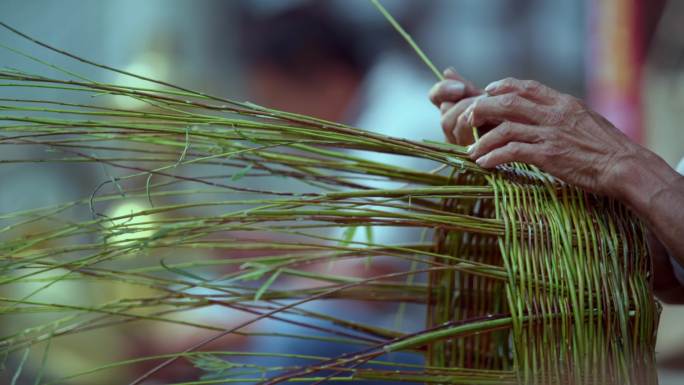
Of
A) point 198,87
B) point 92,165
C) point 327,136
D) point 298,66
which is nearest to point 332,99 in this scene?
point 298,66

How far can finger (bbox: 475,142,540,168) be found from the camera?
2.52 feet

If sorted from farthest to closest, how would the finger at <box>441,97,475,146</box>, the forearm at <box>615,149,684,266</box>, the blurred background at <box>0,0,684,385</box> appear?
the blurred background at <box>0,0,684,385</box>
the finger at <box>441,97,475,146</box>
the forearm at <box>615,149,684,266</box>

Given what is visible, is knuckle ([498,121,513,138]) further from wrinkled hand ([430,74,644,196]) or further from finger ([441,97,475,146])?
finger ([441,97,475,146])

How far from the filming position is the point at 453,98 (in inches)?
39.2

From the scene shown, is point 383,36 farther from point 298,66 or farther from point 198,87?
point 198,87

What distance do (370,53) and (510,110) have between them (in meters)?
2.00

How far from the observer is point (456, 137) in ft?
3.17

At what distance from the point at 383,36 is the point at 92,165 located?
1117 millimetres

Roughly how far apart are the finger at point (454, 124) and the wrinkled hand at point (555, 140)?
0.48 feet

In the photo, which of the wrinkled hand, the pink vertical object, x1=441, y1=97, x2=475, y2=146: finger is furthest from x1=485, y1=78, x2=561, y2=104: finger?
the pink vertical object

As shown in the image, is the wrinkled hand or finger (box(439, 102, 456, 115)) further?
finger (box(439, 102, 456, 115))

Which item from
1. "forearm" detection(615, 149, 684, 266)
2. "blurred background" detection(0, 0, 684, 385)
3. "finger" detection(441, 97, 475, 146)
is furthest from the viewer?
"blurred background" detection(0, 0, 684, 385)

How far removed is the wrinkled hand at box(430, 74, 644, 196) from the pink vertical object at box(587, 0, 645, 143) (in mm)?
1949

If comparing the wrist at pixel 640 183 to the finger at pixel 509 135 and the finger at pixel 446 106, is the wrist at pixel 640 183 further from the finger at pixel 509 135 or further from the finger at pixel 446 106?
the finger at pixel 446 106
